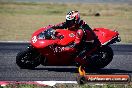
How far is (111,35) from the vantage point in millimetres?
13594

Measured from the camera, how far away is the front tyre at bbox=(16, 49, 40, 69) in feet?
43.1

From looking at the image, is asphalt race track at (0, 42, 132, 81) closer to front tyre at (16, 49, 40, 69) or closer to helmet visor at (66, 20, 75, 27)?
front tyre at (16, 49, 40, 69)

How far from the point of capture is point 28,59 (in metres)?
13.2

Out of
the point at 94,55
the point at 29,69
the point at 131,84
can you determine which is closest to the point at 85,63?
the point at 94,55

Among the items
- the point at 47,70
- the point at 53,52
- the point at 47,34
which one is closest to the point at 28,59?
the point at 47,70

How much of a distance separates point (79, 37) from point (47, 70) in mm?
1348

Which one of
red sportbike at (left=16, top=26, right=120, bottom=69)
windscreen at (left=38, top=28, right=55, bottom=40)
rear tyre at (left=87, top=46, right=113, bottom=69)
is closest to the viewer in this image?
red sportbike at (left=16, top=26, right=120, bottom=69)

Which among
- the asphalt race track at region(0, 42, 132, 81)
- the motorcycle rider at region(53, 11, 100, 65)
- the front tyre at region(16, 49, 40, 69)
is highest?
the motorcycle rider at region(53, 11, 100, 65)

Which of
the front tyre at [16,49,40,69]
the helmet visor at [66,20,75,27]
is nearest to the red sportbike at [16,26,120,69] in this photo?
the front tyre at [16,49,40,69]

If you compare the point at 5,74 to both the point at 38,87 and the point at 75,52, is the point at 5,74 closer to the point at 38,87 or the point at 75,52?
the point at 75,52

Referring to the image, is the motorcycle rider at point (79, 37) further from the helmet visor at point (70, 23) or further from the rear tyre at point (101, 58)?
the rear tyre at point (101, 58)

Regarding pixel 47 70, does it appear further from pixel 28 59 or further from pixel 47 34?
pixel 47 34

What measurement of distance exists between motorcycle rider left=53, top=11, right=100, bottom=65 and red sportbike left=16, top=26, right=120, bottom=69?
87mm

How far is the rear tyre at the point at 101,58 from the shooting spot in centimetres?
1334
